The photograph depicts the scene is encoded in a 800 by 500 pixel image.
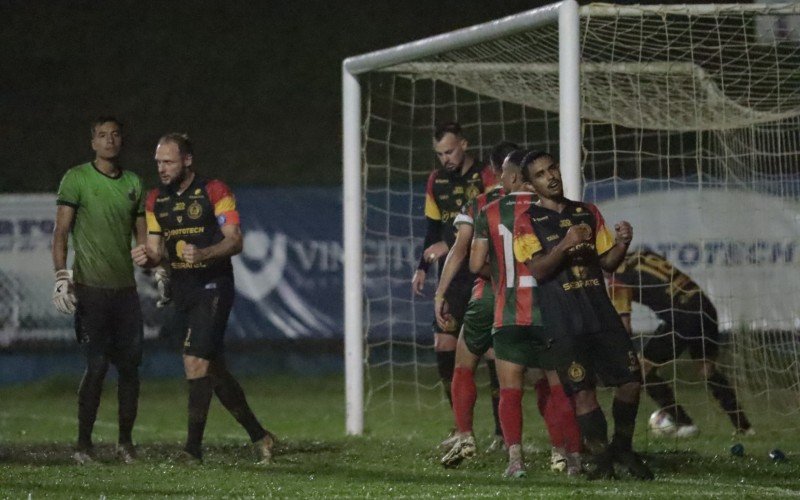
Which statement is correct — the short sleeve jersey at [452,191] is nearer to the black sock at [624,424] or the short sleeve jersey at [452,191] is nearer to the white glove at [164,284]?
the white glove at [164,284]

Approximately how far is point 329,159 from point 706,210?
975cm

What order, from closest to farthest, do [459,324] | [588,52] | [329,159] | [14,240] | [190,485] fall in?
[190,485], [459,324], [588,52], [14,240], [329,159]

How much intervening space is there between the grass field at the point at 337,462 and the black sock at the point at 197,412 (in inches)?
5.9

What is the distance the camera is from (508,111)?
21234mm

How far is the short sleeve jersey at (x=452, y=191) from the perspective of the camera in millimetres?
8453

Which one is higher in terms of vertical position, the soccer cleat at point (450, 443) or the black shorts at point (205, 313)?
the black shorts at point (205, 313)

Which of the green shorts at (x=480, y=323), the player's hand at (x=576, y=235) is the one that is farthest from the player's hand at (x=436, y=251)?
the player's hand at (x=576, y=235)

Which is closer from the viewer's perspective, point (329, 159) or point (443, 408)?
point (443, 408)

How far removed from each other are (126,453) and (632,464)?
2.99m

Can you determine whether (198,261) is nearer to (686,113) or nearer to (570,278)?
(570,278)

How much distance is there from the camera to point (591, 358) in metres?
6.55

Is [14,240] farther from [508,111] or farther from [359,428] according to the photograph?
[508,111]

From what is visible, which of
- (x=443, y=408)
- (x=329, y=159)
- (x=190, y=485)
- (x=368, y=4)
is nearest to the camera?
(x=190, y=485)

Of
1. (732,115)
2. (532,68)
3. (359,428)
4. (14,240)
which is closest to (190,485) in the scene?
(359,428)
